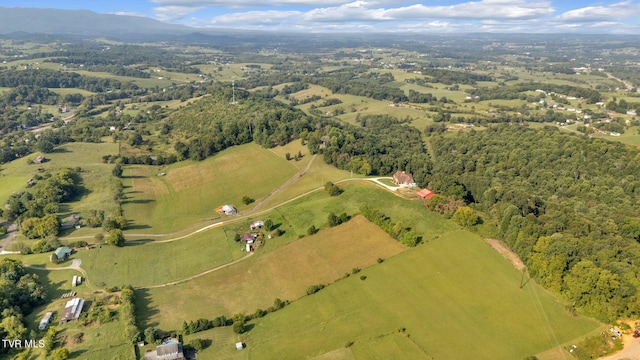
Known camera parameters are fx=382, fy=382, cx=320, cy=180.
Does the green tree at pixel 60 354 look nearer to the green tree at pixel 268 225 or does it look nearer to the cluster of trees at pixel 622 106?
the green tree at pixel 268 225

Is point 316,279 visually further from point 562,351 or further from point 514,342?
point 562,351

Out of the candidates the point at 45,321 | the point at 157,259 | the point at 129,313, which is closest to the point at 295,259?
the point at 157,259

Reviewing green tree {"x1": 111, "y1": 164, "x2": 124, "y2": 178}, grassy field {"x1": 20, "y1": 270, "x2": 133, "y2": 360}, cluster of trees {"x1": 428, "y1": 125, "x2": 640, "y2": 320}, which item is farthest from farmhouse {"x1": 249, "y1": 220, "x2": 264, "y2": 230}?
green tree {"x1": 111, "y1": 164, "x2": 124, "y2": 178}

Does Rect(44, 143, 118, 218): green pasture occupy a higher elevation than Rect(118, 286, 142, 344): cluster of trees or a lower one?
higher

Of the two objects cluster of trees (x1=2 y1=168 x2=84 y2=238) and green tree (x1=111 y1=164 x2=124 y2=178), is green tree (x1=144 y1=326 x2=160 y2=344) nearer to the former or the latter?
cluster of trees (x1=2 y1=168 x2=84 y2=238)

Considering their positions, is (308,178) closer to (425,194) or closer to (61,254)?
(425,194)

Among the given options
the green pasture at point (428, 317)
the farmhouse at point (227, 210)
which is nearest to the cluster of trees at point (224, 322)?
the green pasture at point (428, 317)
